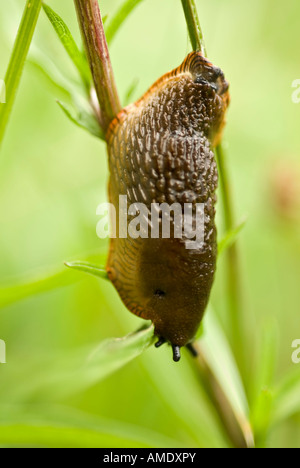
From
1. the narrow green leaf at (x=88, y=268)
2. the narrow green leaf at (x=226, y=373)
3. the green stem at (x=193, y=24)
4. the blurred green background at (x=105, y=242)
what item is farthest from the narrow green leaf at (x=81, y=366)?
the green stem at (x=193, y=24)

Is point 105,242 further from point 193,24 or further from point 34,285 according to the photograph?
point 193,24

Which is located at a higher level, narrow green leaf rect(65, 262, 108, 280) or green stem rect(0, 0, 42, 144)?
green stem rect(0, 0, 42, 144)

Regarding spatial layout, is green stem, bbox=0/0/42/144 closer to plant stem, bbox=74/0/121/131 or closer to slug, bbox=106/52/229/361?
plant stem, bbox=74/0/121/131

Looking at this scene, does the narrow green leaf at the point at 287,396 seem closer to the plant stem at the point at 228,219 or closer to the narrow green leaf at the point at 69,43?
the plant stem at the point at 228,219

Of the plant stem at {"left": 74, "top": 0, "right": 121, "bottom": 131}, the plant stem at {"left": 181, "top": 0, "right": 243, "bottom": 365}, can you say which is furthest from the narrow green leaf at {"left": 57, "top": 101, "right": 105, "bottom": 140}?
the plant stem at {"left": 181, "top": 0, "right": 243, "bottom": 365}

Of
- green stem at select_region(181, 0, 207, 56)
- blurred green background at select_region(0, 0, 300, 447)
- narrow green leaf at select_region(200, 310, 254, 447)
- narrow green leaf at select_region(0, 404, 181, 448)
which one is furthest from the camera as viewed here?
blurred green background at select_region(0, 0, 300, 447)
